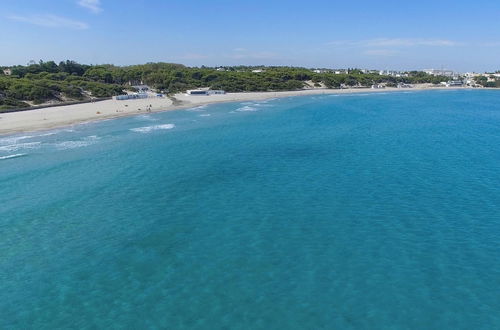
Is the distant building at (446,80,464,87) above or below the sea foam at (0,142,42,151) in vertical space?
above

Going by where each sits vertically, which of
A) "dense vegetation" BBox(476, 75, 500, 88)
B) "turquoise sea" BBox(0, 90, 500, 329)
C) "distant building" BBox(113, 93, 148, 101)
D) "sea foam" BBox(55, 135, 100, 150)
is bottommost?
"turquoise sea" BBox(0, 90, 500, 329)

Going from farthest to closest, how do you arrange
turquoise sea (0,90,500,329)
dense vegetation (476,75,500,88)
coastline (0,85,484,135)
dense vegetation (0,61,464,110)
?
dense vegetation (476,75,500,88)
dense vegetation (0,61,464,110)
coastline (0,85,484,135)
turquoise sea (0,90,500,329)

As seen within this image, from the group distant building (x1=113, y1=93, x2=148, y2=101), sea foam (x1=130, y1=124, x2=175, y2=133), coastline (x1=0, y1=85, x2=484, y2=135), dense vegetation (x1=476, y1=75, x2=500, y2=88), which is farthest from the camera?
dense vegetation (x1=476, y1=75, x2=500, y2=88)

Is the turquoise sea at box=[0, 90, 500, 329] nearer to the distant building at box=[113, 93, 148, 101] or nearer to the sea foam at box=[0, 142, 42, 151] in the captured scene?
the sea foam at box=[0, 142, 42, 151]

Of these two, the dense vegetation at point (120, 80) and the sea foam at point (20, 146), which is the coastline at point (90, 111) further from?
the sea foam at point (20, 146)

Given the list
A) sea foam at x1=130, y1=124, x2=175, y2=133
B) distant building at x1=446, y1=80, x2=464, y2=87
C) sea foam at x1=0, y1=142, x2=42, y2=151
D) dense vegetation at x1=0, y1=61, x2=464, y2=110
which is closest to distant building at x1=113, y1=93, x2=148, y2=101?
dense vegetation at x1=0, y1=61, x2=464, y2=110

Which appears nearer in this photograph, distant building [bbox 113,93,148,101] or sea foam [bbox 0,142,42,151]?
sea foam [bbox 0,142,42,151]

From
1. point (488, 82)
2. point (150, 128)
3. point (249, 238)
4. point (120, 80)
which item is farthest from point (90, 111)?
Answer: point (488, 82)
